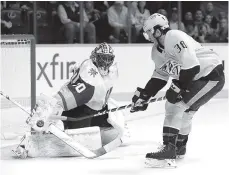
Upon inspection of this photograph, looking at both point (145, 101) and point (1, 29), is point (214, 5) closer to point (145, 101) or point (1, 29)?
point (1, 29)

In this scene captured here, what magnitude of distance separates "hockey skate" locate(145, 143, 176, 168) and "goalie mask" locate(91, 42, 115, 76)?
726 mm

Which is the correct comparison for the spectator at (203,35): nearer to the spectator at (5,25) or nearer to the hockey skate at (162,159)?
the spectator at (5,25)

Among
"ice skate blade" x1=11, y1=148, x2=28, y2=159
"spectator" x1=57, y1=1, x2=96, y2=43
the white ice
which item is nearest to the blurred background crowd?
"spectator" x1=57, y1=1, x2=96, y2=43

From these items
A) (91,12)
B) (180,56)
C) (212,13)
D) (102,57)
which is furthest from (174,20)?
(180,56)

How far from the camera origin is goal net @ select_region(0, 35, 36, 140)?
479 cm

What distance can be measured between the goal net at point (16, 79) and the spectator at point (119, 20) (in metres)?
3.13

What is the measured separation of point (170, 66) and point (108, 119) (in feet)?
2.02

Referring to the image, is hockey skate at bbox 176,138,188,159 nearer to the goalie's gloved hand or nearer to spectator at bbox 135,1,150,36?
the goalie's gloved hand

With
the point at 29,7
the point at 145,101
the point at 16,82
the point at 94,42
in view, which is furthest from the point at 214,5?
the point at 145,101

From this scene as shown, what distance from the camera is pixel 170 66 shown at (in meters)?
3.87

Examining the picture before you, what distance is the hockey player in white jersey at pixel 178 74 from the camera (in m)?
3.63

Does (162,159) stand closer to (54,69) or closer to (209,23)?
(54,69)

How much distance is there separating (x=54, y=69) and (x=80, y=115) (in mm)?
2965

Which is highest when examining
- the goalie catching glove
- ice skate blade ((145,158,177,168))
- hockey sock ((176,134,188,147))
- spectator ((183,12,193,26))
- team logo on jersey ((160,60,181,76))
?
A: spectator ((183,12,193,26))
